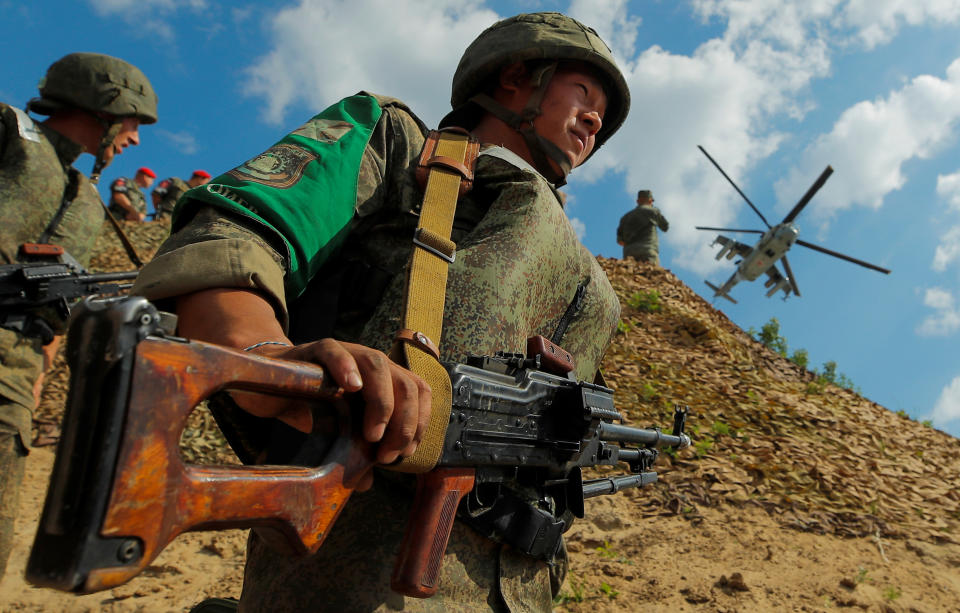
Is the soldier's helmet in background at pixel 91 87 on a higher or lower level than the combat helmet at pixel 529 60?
higher

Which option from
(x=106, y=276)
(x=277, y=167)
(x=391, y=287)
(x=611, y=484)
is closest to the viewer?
(x=277, y=167)

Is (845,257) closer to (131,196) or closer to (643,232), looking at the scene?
(643,232)

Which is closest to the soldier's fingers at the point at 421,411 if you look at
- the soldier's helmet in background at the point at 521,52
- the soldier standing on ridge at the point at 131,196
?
the soldier's helmet in background at the point at 521,52

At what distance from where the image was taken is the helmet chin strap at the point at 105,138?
4711 millimetres

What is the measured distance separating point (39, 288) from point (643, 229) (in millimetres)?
14127

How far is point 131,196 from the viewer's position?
16812 mm

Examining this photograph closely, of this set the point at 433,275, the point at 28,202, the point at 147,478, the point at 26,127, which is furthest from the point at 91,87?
the point at 147,478

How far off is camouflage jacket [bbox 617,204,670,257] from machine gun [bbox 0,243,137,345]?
530 inches

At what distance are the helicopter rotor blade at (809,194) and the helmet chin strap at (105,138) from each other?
2322 centimetres

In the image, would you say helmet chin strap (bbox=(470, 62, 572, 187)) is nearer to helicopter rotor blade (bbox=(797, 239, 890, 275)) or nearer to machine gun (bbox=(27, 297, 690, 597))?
machine gun (bbox=(27, 297, 690, 597))

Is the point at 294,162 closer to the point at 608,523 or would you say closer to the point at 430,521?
the point at 430,521

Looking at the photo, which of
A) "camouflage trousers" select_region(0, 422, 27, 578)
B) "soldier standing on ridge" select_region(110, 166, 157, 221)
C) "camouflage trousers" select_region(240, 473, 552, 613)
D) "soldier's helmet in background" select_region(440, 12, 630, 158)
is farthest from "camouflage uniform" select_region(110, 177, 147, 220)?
"camouflage trousers" select_region(240, 473, 552, 613)

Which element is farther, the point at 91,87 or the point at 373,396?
the point at 91,87

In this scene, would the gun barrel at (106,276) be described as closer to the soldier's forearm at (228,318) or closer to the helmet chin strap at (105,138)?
the helmet chin strap at (105,138)
